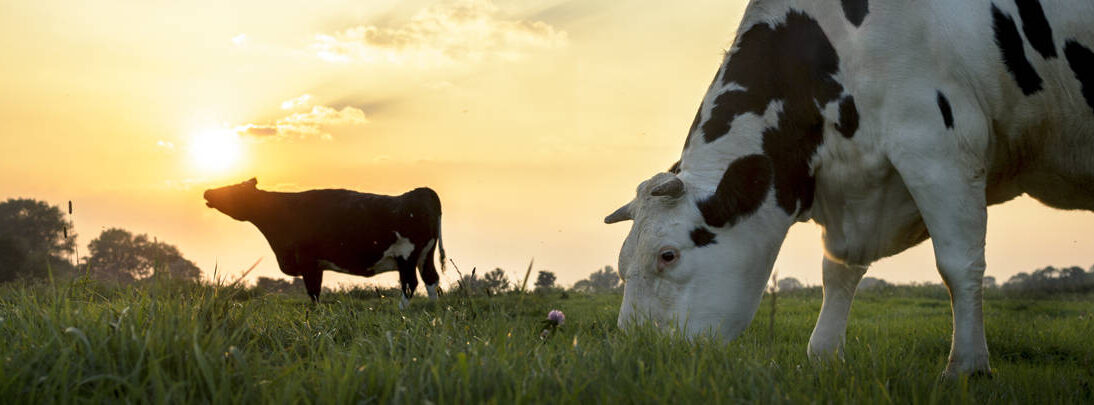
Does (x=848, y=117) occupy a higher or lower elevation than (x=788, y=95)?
lower

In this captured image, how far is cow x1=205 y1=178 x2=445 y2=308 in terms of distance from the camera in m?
14.3

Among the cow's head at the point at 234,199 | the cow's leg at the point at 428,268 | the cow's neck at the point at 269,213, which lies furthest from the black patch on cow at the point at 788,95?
the cow's head at the point at 234,199

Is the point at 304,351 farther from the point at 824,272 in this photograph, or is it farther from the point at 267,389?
the point at 824,272

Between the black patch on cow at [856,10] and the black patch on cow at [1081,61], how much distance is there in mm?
1232

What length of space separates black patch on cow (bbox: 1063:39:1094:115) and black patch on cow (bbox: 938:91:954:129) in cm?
96

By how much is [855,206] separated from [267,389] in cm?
406

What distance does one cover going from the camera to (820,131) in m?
5.39

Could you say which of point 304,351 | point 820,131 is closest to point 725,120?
point 820,131

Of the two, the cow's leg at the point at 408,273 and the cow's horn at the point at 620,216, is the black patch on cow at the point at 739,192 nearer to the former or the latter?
the cow's horn at the point at 620,216

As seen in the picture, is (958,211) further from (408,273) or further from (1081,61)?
(408,273)

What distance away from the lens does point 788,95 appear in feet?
18.1

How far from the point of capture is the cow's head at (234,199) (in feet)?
49.3

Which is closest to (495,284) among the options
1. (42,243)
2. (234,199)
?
(234,199)

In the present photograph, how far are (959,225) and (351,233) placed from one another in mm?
11044
